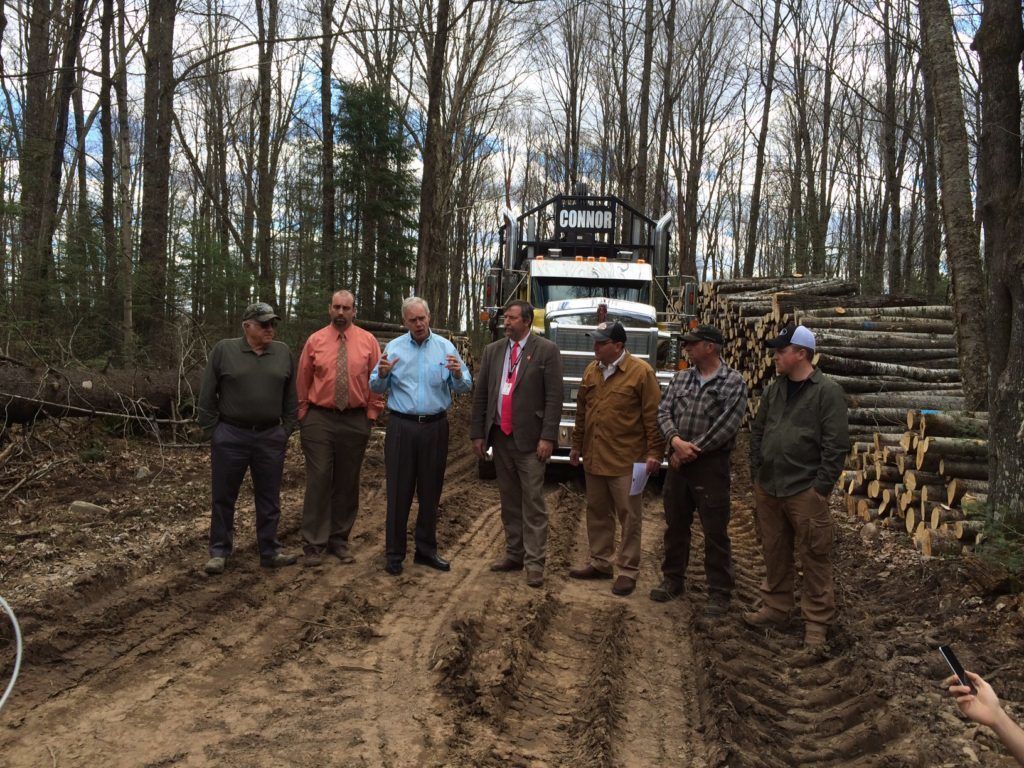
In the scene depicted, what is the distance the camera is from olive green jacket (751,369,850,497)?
193 inches

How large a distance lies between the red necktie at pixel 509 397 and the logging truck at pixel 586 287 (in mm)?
2278

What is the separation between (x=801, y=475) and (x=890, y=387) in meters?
6.64

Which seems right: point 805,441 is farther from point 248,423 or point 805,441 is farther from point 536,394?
point 248,423

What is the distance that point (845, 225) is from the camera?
41.0 m

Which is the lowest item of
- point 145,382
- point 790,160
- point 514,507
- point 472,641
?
point 472,641

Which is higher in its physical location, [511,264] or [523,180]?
[523,180]

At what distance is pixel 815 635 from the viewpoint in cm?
508

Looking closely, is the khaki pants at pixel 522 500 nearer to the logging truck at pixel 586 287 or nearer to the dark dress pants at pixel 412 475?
the dark dress pants at pixel 412 475

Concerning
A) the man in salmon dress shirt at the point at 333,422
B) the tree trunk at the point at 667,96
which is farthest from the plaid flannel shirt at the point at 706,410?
the tree trunk at the point at 667,96

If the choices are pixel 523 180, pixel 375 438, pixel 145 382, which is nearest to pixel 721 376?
pixel 145 382

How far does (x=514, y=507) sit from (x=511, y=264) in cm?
787

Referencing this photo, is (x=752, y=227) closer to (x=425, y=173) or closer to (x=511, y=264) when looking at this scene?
(x=425, y=173)

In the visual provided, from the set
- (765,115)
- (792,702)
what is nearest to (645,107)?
(765,115)

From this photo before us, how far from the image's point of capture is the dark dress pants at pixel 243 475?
600cm
